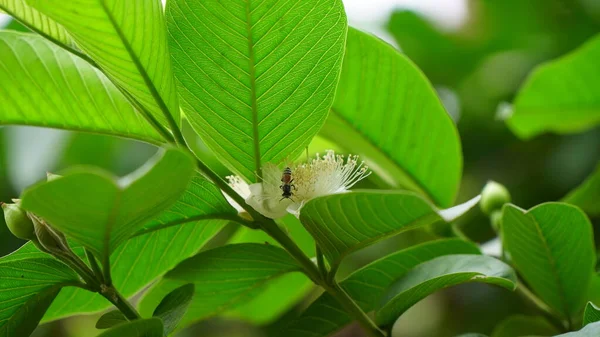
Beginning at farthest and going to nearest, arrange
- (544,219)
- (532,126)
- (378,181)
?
(532,126) < (378,181) < (544,219)

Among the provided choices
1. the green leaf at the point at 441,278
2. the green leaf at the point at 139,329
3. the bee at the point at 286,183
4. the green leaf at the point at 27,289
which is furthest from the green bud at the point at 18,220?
the green leaf at the point at 441,278

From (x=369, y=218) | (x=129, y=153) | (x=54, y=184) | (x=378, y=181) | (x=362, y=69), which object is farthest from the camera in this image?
(x=129, y=153)

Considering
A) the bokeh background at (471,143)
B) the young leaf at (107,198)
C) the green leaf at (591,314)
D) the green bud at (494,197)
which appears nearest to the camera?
the young leaf at (107,198)

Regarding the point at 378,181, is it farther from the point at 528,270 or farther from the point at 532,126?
the point at 532,126

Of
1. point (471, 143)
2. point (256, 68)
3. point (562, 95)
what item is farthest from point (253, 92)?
point (471, 143)

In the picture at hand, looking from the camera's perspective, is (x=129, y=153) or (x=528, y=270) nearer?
(x=528, y=270)

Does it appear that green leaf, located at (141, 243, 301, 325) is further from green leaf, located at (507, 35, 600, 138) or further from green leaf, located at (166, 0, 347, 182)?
green leaf, located at (507, 35, 600, 138)

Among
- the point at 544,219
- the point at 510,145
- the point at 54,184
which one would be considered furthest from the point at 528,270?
the point at 510,145

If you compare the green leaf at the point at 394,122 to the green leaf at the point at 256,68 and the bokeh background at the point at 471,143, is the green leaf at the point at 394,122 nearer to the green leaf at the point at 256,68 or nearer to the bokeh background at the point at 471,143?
the green leaf at the point at 256,68

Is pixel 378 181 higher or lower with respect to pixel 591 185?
higher
